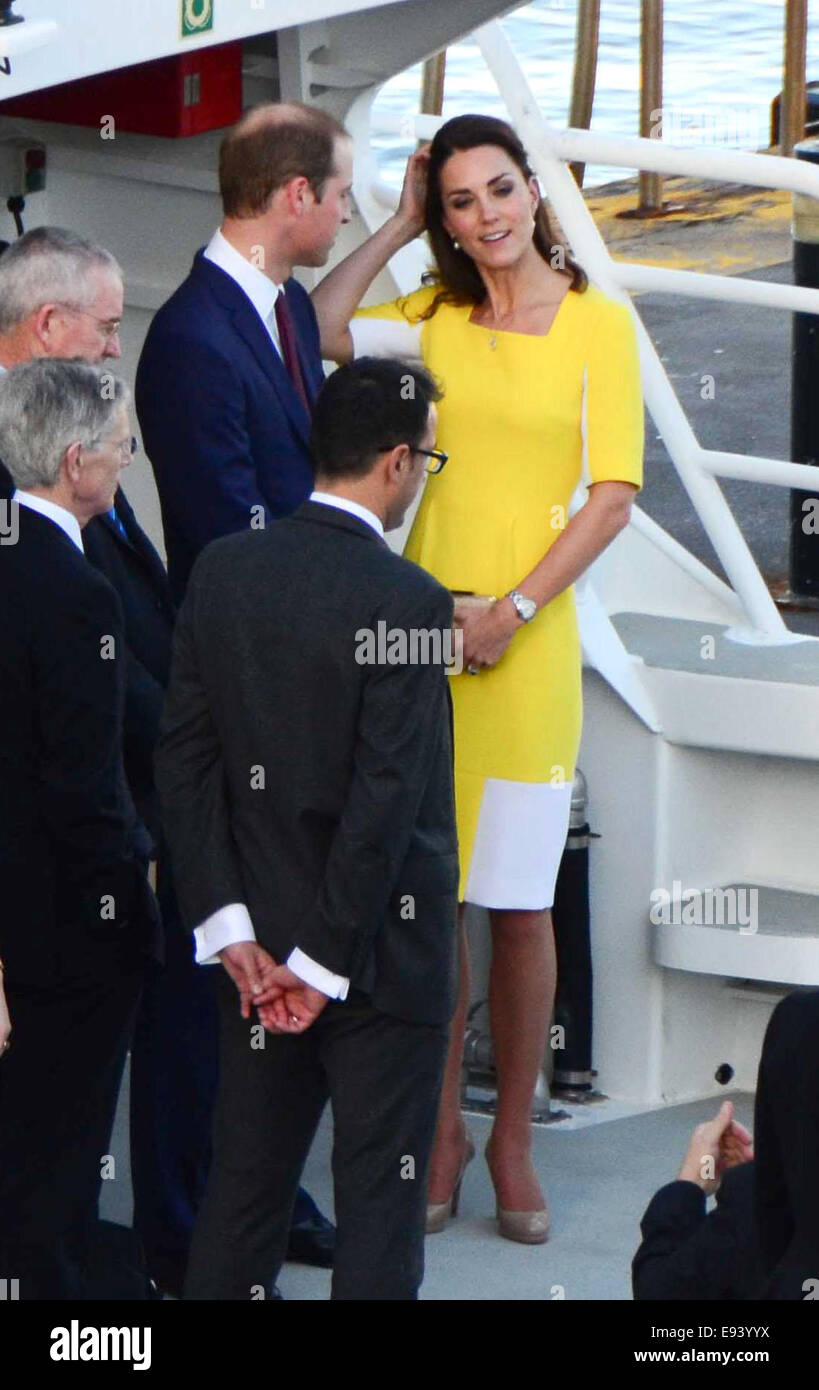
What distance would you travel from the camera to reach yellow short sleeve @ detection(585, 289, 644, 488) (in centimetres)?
368

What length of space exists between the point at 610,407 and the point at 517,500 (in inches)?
8.0

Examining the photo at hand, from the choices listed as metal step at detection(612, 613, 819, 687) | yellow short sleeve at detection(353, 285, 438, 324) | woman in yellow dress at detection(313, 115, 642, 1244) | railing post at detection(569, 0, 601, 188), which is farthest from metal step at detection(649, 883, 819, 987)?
railing post at detection(569, 0, 601, 188)

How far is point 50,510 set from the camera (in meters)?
3.06

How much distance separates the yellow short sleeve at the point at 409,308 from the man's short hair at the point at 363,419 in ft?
2.73

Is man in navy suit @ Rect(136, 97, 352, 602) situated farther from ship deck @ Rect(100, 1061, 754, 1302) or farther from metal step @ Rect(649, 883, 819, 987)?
metal step @ Rect(649, 883, 819, 987)

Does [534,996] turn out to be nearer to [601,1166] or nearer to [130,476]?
[601,1166]

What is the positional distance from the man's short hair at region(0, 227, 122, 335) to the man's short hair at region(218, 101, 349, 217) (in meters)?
0.32

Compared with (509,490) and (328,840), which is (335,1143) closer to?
(328,840)

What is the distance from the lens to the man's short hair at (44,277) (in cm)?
328

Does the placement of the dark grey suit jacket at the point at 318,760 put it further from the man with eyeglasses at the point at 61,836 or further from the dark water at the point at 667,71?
the dark water at the point at 667,71

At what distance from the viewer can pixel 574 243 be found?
466 cm

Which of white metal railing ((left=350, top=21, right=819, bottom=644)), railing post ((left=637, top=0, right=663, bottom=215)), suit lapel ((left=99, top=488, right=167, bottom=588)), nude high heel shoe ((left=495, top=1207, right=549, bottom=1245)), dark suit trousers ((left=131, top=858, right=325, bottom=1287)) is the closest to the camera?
suit lapel ((left=99, top=488, right=167, bottom=588))

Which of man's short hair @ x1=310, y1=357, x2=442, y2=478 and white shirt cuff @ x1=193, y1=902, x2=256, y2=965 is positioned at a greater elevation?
man's short hair @ x1=310, y1=357, x2=442, y2=478

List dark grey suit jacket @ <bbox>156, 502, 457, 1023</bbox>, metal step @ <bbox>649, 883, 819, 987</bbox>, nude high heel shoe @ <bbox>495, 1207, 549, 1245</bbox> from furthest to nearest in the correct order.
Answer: metal step @ <bbox>649, 883, 819, 987</bbox>, nude high heel shoe @ <bbox>495, 1207, 549, 1245</bbox>, dark grey suit jacket @ <bbox>156, 502, 457, 1023</bbox>
